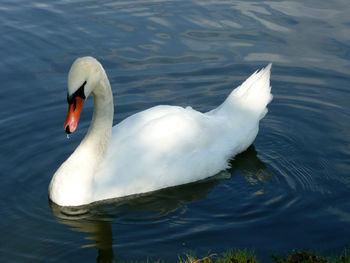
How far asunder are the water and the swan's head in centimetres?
118

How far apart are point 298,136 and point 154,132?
2374mm

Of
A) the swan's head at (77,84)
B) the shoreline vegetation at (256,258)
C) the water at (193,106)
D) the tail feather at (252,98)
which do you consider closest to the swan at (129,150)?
the swan's head at (77,84)

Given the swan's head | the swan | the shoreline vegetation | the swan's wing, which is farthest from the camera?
the swan's wing

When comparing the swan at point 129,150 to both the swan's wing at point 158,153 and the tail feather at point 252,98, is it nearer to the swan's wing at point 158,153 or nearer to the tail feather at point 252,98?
the swan's wing at point 158,153

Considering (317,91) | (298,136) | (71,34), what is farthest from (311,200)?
(71,34)

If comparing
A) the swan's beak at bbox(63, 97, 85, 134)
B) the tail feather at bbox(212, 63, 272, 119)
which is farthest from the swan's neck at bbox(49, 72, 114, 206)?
the tail feather at bbox(212, 63, 272, 119)

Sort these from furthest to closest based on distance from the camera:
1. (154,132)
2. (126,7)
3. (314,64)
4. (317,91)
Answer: (126,7) → (314,64) → (317,91) → (154,132)

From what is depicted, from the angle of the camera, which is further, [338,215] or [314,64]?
[314,64]

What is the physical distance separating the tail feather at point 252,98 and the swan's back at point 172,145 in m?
0.01

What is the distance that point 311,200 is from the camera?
7.57 m

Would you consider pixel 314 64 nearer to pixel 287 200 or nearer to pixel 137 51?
pixel 137 51

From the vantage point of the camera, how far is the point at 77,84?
688cm

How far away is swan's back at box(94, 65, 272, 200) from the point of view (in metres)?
7.62

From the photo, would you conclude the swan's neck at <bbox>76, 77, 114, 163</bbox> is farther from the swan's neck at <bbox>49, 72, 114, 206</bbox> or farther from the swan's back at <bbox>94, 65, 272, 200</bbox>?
the swan's back at <bbox>94, 65, 272, 200</bbox>
